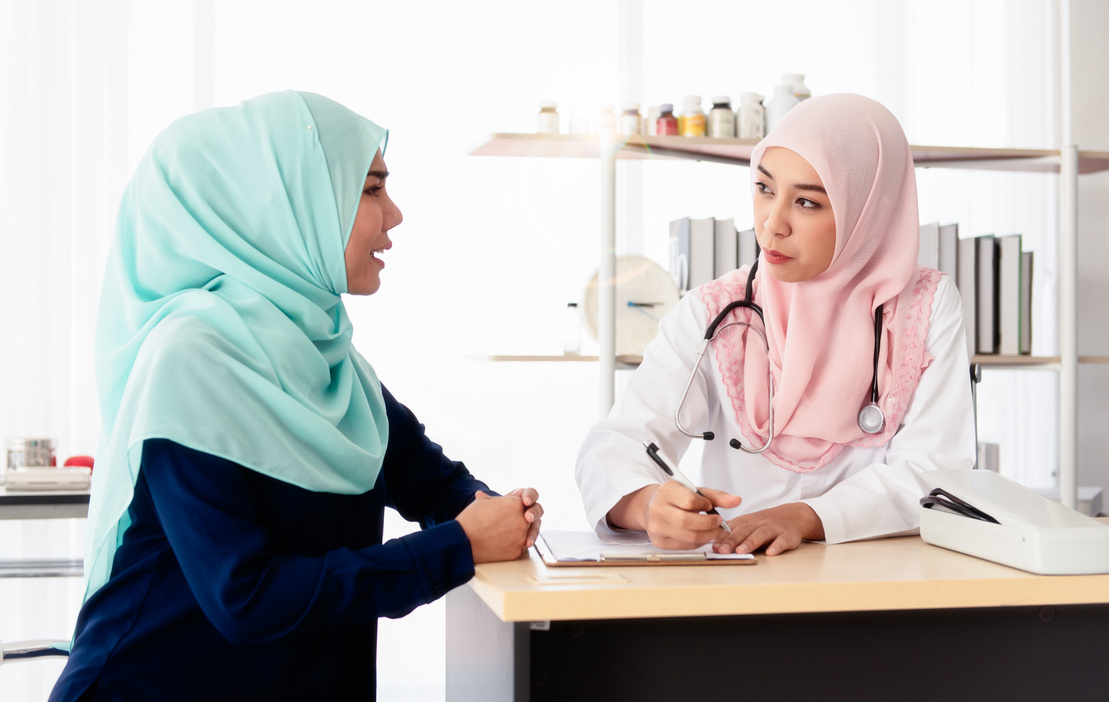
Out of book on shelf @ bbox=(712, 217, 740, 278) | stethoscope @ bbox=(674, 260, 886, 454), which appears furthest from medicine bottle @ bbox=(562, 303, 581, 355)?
stethoscope @ bbox=(674, 260, 886, 454)

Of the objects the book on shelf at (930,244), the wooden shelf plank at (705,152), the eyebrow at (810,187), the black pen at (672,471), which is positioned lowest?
the black pen at (672,471)

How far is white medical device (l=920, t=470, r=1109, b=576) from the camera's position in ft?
3.26

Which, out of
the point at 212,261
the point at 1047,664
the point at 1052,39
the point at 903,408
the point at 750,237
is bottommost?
the point at 1047,664

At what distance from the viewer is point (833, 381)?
1505 millimetres

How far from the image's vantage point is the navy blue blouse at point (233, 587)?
1.00 metres

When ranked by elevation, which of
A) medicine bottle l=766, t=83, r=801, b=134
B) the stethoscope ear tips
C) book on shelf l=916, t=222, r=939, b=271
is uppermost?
medicine bottle l=766, t=83, r=801, b=134

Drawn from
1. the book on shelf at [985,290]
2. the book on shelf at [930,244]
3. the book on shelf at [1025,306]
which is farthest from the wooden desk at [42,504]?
the book on shelf at [1025,306]

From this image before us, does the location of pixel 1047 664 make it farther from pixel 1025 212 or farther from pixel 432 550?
pixel 1025 212

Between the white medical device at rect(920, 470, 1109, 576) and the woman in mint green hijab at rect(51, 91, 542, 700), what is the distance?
0.51m

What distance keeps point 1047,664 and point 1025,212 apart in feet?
8.91

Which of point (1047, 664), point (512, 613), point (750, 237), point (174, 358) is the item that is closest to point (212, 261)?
point (174, 358)

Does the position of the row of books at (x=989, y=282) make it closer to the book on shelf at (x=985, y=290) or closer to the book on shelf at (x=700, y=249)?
the book on shelf at (x=985, y=290)

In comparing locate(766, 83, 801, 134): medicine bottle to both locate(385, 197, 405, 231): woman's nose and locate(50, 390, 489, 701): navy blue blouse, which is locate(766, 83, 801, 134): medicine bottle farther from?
locate(50, 390, 489, 701): navy blue blouse

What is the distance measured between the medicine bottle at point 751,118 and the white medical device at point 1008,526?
1.58 m
